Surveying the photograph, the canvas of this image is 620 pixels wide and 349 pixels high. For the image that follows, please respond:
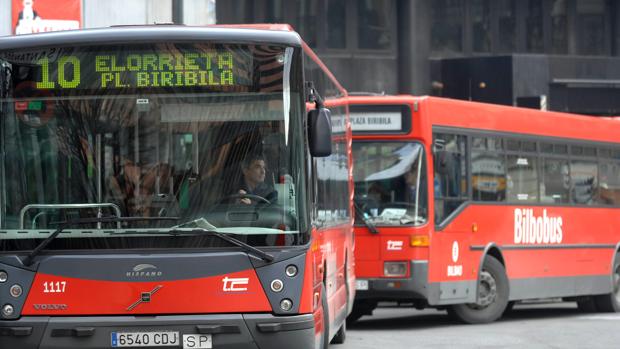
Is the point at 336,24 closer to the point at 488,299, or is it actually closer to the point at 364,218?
the point at 488,299

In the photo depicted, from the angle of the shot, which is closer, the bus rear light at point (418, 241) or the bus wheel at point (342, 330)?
the bus wheel at point (342, 330)

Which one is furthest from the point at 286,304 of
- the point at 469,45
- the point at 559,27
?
the point at 559,27

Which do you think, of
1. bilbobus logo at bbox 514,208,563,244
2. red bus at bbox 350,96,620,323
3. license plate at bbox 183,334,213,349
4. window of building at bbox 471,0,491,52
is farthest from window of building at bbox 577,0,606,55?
license plate at bbox 183,334,213,349

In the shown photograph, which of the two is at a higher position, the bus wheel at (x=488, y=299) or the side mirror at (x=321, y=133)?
the side mirror at (x=321, y=133)

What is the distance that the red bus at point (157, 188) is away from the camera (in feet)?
28.4

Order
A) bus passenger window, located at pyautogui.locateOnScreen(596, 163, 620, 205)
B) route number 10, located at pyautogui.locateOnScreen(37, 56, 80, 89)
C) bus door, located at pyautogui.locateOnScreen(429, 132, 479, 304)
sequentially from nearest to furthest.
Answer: route number 10, located at pyautogui.locateOnScreen(37, 56, 80, 89) < bus door, located at pyautogui.locateOnScreen(429, 132, 479, 304) < bus passenger window, located at pyautogui.locateOnScreen(596, 163, 620, 205)

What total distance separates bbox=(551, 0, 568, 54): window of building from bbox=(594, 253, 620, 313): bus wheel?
52.1ft

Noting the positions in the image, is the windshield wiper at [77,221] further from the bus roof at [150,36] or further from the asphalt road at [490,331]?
the asphalt road at [490,331]

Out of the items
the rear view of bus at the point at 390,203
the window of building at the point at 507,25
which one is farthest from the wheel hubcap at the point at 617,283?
the window of building at the point at 507,25

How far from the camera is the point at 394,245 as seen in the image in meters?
15.2

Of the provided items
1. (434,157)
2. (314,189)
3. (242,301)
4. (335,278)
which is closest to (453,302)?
(434,157)

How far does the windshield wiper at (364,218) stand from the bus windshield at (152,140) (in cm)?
632

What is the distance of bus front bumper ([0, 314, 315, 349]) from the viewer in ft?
28.2

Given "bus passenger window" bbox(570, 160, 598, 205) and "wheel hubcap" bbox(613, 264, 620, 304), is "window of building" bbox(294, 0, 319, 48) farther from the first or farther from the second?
"wheel hubcap" bbox(613, 264, 620, 304)
